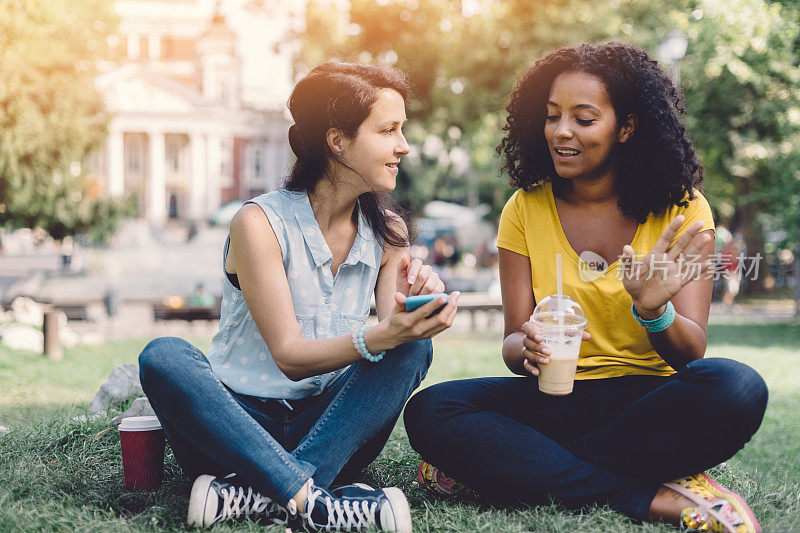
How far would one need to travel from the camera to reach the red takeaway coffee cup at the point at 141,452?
250 cm

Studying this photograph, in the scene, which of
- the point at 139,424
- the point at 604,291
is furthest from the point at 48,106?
the point at 604,291

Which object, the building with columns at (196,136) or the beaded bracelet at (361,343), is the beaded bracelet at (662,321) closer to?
the beaded bracelet at (361,343)

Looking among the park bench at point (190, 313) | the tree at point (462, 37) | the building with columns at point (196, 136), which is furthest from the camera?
the building with columns at point (196, 136)

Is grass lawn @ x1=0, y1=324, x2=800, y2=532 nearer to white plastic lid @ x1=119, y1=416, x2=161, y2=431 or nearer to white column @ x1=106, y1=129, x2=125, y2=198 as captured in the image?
white plastic lid @ x1=119, y1=416, x2=161, y2=431

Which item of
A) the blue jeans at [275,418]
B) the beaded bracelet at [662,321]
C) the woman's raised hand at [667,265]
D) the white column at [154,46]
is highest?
the white column at [154,46]

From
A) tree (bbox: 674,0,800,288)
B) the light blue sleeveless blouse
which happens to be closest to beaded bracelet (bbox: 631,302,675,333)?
the light blue sleeveless blouse

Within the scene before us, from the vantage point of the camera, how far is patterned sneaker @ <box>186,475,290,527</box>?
6.98 ft

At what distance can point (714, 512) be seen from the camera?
2.11 meters

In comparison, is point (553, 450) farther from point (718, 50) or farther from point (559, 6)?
point (559, 6)

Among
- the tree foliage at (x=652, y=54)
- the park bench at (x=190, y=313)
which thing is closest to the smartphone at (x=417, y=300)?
the tree foliage at (x=652, y=54)

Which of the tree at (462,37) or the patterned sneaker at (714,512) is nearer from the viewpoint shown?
the patterned sneaker at (714,512)

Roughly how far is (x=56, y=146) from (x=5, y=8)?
2.31m

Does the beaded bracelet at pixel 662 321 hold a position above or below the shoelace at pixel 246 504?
above

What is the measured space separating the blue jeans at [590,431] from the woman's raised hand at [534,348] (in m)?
0.21
